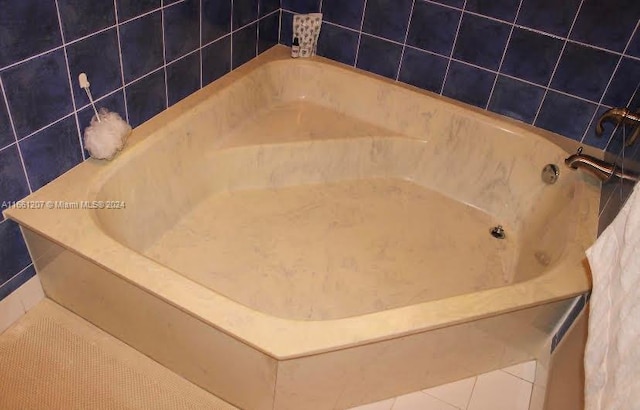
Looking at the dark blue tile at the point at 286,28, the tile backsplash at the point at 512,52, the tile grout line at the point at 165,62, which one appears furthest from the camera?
the dark blue tile at the point at 286,28

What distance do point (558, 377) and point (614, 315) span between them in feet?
2.23

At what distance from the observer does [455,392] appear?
163 centimetres

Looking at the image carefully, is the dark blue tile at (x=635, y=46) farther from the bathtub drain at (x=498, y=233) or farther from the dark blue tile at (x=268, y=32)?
the dark blue tile at (x=268, y=32)

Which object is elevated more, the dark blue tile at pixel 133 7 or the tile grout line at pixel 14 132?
the dark blue tile at pixel 133 7

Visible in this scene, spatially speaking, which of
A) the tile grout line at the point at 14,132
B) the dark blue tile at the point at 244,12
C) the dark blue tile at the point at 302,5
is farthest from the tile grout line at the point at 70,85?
the dark blue tile at the point at 302,5

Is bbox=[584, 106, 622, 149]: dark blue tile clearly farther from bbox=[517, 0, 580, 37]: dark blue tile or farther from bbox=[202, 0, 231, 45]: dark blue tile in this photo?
bbox=[202, 0, 231, 45]: dark blue tile

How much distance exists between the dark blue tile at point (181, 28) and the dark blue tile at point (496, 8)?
1016mm

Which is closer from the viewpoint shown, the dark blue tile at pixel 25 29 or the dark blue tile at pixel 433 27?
the dark blue tile at pixel 25 29

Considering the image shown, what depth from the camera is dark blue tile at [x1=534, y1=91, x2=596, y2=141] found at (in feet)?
6.47

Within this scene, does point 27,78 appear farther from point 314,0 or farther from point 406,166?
point 406,166

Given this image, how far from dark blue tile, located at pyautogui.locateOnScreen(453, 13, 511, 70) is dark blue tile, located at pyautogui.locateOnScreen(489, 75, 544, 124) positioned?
9 cm

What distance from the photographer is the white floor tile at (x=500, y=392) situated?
1610 millimetres

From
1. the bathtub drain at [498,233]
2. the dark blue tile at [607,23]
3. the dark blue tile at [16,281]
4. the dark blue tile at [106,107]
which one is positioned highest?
the dark blue tile at [607,23]

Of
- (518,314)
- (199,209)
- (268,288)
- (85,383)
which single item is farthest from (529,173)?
(85,383)
